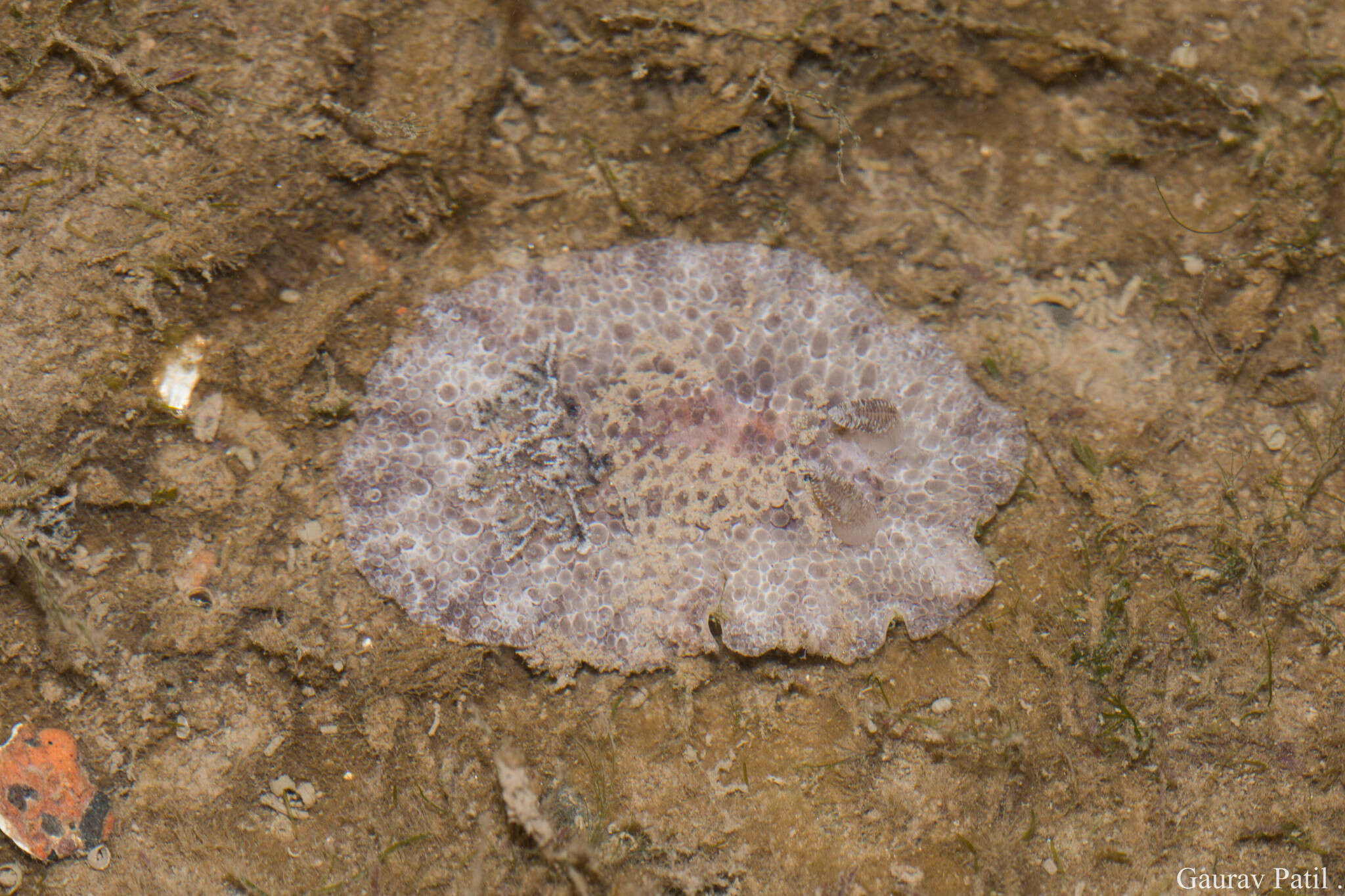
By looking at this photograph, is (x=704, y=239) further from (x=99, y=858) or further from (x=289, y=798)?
(x=99, y=858)

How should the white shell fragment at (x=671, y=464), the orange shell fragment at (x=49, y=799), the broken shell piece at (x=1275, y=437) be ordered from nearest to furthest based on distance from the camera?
the orange shell fragment at (x=49, y=799), the white shell fragment at (x=671, y=464), the broken shell piece at (x=1275, y=437)

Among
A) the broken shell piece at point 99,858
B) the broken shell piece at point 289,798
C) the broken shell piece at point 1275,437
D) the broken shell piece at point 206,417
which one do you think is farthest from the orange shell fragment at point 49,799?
the broken shell piece at point 1275,437

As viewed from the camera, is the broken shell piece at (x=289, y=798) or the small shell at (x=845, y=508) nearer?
the broken shell piece at (x=289, y=798)

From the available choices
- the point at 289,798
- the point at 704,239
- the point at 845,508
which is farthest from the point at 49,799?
the point at 704,239

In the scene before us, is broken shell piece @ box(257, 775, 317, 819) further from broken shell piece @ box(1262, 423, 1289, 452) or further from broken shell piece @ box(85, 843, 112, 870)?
broken shell piece @ box(1262, 423, 1289, 452)

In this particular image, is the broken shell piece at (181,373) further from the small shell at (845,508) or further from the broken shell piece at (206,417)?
the small shell at (845,508)

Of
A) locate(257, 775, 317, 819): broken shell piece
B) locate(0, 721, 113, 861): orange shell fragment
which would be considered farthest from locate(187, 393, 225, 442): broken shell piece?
locate(257, 775, 317, 819): broken shell piece

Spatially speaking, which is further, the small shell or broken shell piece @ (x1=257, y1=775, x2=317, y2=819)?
the small shell
